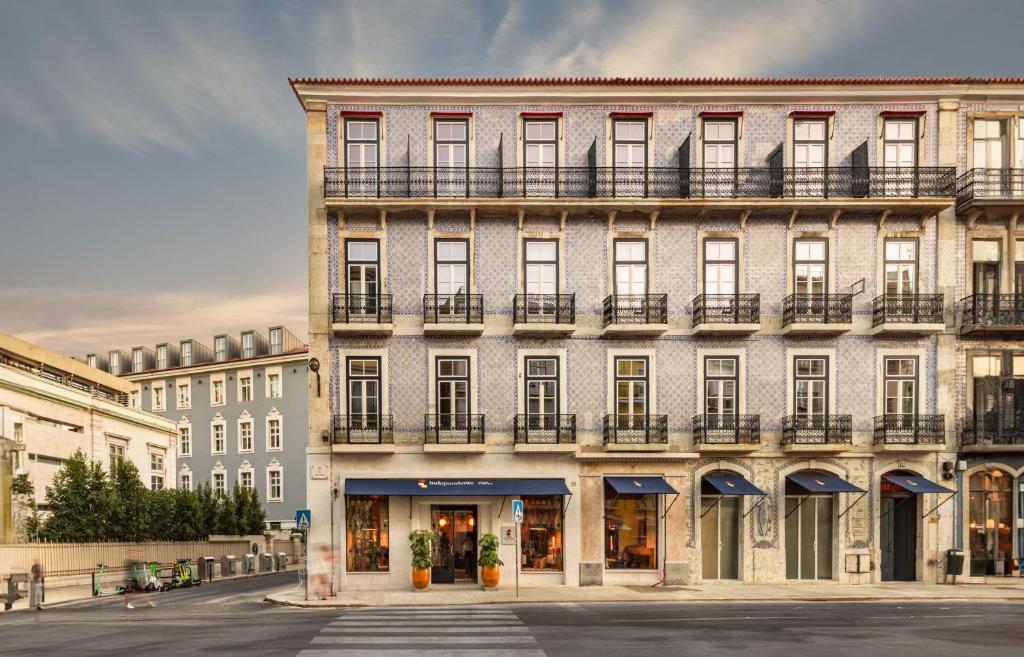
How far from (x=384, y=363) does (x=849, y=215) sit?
16922 mm

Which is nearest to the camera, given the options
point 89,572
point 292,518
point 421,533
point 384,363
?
point 421,533

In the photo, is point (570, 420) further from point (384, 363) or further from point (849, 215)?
point (849, 215)

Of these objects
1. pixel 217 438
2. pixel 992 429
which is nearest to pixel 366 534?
pixel 992 429

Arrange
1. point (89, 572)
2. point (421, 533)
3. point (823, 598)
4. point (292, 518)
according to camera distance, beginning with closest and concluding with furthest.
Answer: point (823, 598) → point (421, 533) → point (89, 572) → point (292, 518)

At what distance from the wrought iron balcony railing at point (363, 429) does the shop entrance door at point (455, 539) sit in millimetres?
2977

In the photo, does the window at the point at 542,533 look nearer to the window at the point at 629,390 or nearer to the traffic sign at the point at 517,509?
the traffic sign at the point at 517,509

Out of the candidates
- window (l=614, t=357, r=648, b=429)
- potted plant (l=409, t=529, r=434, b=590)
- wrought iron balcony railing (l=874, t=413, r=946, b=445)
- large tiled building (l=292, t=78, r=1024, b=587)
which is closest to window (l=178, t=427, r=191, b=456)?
large tiled building (l=292, t=78, r=1024, b=587)

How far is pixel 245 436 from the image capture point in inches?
2379

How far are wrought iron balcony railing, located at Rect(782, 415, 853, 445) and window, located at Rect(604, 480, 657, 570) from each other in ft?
16.8

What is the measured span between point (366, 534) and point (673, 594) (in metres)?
10.1

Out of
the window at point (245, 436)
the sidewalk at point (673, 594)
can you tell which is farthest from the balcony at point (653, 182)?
the window at point (245, 436)

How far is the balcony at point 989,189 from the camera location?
25.0m

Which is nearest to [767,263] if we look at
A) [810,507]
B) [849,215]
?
[849,215]

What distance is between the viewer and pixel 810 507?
82.6ft
